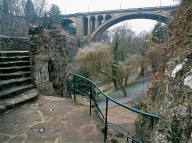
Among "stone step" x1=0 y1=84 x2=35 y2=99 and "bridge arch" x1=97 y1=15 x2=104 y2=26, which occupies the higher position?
"bridge arch" x1=97 y1=15 x2=104 y2=26

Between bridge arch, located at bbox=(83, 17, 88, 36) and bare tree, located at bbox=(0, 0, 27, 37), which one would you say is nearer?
bare tree, located at bbox=(0, 0, 27, 37)

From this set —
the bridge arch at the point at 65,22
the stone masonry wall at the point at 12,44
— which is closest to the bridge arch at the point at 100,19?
the bridge arch at the point at 65,22

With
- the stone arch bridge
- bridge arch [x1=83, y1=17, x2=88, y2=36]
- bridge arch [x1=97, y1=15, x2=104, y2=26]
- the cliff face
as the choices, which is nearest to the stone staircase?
the cliff face

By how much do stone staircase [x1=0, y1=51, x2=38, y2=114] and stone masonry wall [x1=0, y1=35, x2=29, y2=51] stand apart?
1.94 metres

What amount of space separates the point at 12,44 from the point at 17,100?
14.6 ft

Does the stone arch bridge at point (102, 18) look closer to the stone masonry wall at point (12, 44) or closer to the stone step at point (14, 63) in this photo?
the stone masonry wall at point (12, 44)

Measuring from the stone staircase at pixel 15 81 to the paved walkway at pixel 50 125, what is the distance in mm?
207

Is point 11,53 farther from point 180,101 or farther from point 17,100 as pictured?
point 180,101

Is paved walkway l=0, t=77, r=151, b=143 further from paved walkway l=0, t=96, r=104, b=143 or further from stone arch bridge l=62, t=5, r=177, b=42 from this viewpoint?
stone arch bridge l=62, t=5, r=177, b=42

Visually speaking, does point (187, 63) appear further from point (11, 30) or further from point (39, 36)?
point (11, 30)

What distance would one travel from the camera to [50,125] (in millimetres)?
2498

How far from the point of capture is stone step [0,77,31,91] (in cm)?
349

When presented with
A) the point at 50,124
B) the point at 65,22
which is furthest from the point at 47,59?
the point at 65,22

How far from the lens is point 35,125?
97.9 inches
